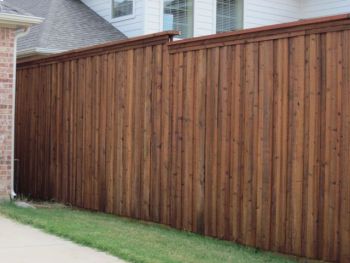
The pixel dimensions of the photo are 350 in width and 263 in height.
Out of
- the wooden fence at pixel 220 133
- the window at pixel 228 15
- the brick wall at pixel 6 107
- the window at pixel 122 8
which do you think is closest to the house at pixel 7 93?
the brick wall at pixel 6 107

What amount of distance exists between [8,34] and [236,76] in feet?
16.9

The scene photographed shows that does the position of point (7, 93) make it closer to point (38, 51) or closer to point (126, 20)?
point (38, 51)

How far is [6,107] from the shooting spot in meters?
11.4

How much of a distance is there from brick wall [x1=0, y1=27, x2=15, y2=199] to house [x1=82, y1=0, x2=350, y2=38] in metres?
4.45

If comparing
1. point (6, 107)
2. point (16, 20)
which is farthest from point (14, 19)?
point (6, 107)

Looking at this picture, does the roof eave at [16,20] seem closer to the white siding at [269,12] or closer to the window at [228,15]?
the window at [228,15]

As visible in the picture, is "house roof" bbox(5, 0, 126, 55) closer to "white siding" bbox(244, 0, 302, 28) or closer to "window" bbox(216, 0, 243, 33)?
"window" bbox(216, 0, 243, 33)

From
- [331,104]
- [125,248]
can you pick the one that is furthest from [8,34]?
[331,104]

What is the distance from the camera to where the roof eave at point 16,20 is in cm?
1116

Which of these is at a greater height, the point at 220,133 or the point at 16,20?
the point at 16,20

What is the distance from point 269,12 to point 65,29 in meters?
5.63

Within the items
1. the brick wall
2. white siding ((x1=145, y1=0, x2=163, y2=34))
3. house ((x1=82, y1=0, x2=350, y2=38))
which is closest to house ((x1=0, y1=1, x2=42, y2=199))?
the brick wall

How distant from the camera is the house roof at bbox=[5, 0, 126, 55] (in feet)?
48.8

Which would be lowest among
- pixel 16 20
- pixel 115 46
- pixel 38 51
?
pixel 115 46
